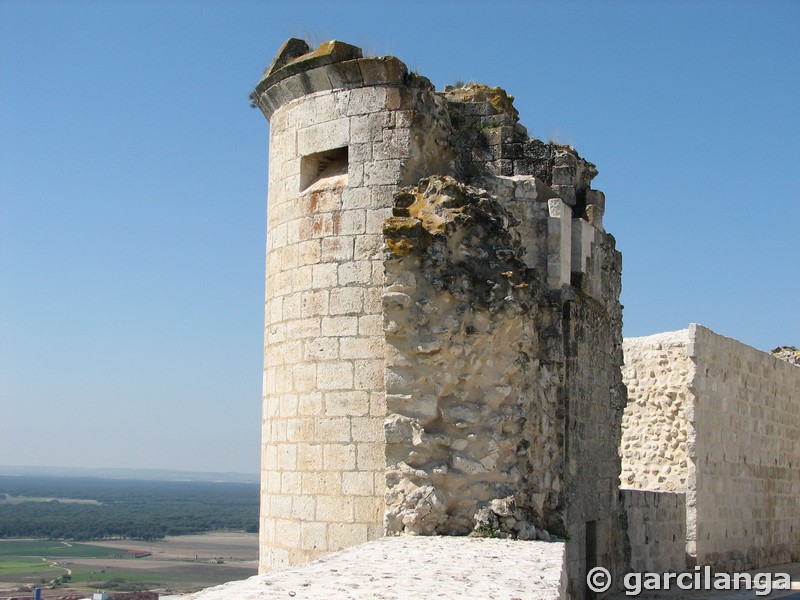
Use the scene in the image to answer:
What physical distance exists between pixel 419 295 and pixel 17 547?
71.1m

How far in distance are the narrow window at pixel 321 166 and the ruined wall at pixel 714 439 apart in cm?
675

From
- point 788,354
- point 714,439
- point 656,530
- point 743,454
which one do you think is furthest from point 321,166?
point 788,354

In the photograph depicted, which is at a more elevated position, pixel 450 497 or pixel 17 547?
pixel 450 497

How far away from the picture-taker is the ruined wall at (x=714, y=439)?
1320cm

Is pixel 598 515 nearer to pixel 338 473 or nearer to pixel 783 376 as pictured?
pixel 338 473

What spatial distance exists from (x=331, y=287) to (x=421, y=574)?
3123mm

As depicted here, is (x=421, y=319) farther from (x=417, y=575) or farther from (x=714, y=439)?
(x=714, y=439)

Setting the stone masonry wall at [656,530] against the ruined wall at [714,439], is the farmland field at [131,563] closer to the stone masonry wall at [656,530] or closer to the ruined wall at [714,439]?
the ruined wall at [714,439]

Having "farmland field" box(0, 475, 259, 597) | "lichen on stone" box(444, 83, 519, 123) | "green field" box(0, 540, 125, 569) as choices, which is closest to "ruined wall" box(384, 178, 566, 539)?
"lichen on stone" box(444, 83, 519, 123)

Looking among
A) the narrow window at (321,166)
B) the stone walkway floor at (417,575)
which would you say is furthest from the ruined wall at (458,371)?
the narrow window at (321,166)

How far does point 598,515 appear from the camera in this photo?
9.17m

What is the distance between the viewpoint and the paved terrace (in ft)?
15.6

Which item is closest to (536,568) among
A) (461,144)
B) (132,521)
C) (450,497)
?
(450,497)

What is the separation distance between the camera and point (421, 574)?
5.36m
